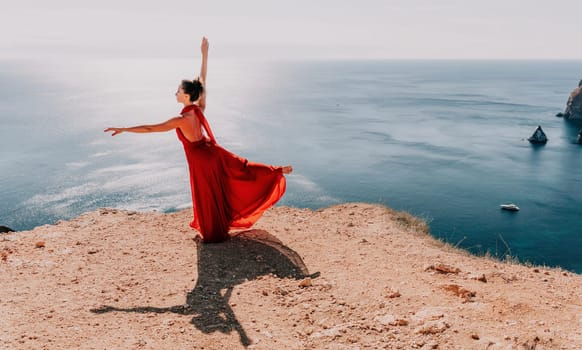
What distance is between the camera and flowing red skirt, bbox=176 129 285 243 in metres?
8.04

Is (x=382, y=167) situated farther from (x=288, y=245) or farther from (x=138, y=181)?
(x=288, y=245)

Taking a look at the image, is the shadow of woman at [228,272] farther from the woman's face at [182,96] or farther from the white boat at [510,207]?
the white boat at [510,207]

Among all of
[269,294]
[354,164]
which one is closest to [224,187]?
[269,294]

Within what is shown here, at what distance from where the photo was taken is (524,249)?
121 ft

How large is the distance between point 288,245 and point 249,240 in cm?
74

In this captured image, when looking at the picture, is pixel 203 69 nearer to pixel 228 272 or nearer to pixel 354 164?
pixel 228 272

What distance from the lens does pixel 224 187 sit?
27.5 ft

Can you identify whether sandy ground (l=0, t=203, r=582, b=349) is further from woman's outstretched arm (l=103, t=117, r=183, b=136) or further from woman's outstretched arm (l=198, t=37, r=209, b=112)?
woman's outstretched arm (l=198, t=37, r=209, b=112)

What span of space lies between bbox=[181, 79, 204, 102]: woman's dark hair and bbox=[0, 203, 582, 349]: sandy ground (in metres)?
2.70

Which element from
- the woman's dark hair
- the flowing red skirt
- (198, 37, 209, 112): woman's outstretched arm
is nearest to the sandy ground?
the flowing red skirt

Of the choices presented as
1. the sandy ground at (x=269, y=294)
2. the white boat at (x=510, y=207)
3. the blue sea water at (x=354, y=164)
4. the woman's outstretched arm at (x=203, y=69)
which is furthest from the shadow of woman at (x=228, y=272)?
the white boat at (x=510, y=207)

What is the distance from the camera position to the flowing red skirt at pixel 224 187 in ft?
26.4

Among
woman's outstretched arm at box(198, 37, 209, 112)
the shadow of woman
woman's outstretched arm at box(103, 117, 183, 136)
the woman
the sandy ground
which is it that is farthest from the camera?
woman's outstretched arm at box(198, 37, 209, 112)

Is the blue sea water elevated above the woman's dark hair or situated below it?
below
